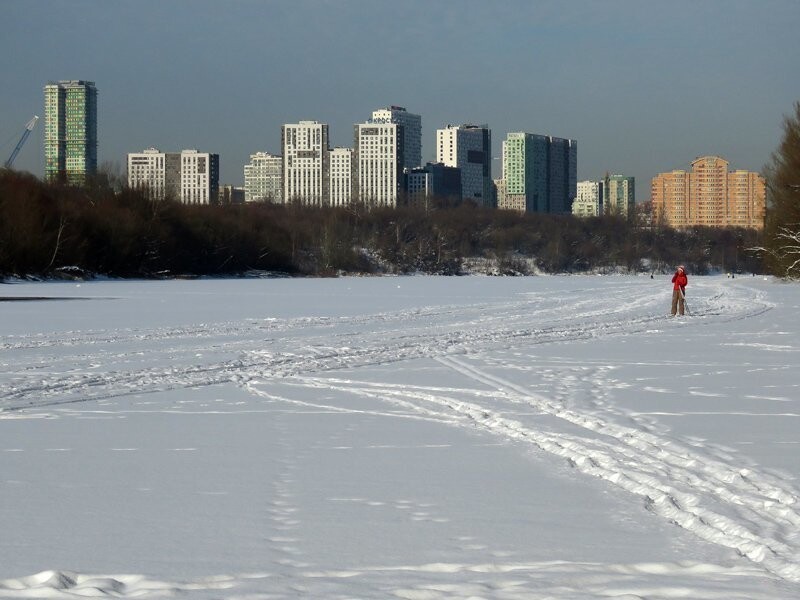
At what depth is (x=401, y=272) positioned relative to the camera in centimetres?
10844

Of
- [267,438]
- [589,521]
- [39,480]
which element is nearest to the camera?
[589,521]

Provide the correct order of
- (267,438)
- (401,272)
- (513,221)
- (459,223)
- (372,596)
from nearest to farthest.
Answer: (372,596) < (267,438) < (401,272) < (459,223) < (513,221)

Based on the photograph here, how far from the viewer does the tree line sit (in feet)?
216

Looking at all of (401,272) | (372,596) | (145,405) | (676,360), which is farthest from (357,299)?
(401,272)

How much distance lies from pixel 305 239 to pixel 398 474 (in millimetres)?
93277

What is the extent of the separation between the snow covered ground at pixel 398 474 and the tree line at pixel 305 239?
163 feet

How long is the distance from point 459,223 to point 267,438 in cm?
11956

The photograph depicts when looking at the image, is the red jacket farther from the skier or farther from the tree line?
the tree line

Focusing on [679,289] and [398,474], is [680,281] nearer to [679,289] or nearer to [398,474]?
[679,289]

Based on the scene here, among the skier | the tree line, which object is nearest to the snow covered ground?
the skier

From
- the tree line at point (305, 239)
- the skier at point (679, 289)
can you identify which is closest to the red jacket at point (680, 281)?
the skier at point (679, 289)

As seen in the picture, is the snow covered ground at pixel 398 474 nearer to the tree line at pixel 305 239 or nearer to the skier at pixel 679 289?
the skier at pixel 679 289

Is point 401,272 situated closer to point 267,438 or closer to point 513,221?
point 513,221

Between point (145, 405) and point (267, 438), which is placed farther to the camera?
point (145, 405)
